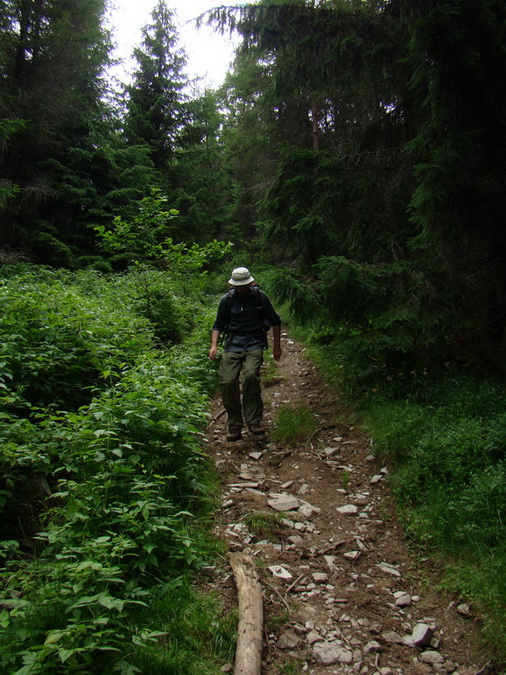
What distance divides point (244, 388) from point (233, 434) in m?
0.66

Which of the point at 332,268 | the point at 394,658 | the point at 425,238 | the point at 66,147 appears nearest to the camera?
the point at 394,658

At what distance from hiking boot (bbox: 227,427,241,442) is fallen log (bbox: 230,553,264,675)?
7.91 feet

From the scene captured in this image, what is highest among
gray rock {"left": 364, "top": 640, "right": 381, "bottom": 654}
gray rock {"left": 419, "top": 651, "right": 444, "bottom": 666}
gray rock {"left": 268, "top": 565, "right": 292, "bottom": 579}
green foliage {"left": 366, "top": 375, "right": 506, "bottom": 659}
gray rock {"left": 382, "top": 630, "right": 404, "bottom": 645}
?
green foliage {"left": 366, "top": 375, "right": 506, "bottom": 659}

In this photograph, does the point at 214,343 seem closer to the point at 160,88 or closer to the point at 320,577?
the point at 320,577

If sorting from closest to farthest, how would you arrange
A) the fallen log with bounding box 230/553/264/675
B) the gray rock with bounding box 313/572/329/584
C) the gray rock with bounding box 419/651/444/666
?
the fallen log with bounding box 230/553/264/675 → the gray rock with bounding box 419/651/444/666 → the gray rock with bounding box 313/572/329/584

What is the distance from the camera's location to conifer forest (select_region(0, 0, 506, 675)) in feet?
9.04

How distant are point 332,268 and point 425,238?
123 cm

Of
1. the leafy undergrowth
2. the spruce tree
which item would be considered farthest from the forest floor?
the spruce tree

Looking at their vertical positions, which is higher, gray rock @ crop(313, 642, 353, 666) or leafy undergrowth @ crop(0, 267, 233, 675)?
leafy undergrowth @ crop(0, 267, 233, 675)

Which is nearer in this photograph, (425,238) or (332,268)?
(425,238)

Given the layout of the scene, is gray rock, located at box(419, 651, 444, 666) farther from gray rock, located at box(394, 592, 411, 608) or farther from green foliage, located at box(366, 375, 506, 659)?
gray rock, located at box(394, 592, 411, 608)

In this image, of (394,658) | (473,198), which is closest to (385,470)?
(394,658)

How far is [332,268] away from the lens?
19.0 ft

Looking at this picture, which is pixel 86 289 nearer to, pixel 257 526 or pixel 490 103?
pixel 257 526
